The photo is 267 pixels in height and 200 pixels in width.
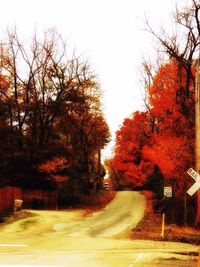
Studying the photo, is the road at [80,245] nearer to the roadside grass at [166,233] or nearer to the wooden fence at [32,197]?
the roadside grass at [166,233]

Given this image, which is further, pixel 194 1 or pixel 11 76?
pixel 11 76

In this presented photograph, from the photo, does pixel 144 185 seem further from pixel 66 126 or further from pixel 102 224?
pixel 102 224

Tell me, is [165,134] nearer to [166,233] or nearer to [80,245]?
[166,233]

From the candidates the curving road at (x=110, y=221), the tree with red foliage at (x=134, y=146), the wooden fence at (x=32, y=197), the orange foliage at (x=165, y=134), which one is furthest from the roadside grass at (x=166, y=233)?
the tree with red foliage at (x=134, y=146)

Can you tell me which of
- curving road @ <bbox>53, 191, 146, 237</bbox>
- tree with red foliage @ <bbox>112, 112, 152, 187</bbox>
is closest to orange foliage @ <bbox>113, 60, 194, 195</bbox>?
tree with red foliage @ <bbox>112, 112, 152, 187</bbox>

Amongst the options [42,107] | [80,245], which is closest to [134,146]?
[42,107]

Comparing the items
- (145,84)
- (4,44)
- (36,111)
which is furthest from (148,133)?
(4,44)

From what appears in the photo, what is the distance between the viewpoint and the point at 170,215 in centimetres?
3378

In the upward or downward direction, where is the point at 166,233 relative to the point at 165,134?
downward

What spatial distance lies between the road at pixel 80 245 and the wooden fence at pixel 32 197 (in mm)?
5812

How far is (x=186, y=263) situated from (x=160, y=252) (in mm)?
2841

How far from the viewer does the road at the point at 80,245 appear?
52.5 ft

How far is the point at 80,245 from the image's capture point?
21391 millimetres

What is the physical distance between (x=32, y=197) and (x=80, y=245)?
24.0 metres
